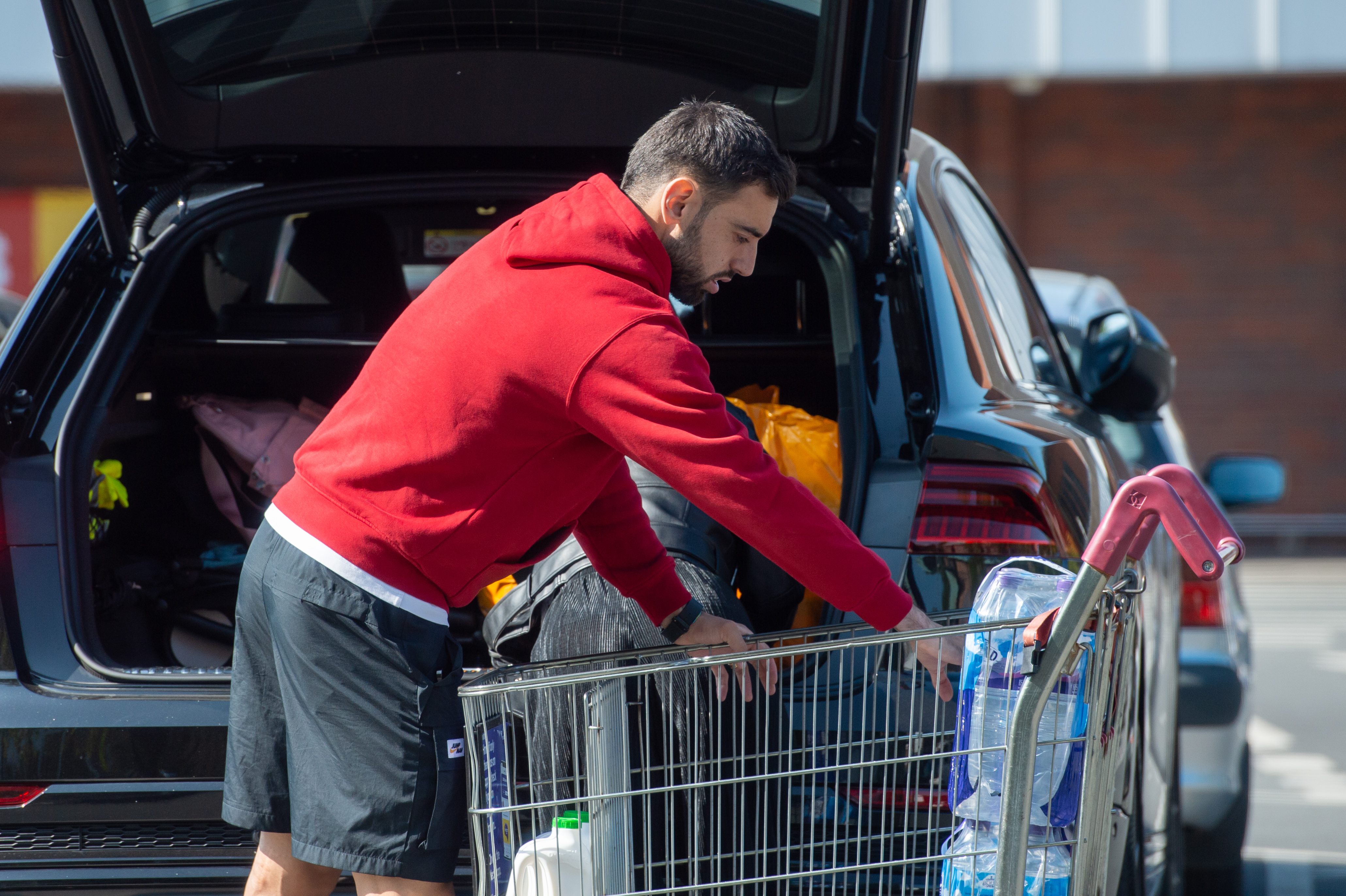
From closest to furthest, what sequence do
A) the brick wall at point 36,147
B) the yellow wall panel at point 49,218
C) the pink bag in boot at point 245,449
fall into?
the pink bag in boot at point 245,449, the brick wall at point 36,147, the yellow wall panel at point 49,218

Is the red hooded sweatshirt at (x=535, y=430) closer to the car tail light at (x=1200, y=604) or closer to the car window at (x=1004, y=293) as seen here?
the car window at (x=1004, y=293)

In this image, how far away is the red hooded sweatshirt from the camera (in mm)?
1643

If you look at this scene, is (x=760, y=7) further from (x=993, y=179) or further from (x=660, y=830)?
(x=993, y=179)

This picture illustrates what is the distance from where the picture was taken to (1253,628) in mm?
8812

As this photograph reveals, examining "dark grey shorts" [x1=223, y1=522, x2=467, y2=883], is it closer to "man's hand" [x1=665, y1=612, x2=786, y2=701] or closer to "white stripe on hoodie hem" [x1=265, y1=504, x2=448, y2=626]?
"white stripe on hoodie hem" [x1=265, y1=504, x2=448, y2=626]

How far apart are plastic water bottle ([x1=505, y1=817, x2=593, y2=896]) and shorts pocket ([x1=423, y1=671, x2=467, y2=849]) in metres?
0.13

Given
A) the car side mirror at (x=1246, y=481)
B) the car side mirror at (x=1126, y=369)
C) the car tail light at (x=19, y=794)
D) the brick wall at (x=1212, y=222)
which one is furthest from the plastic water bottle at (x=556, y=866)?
the brick wall at (x=1212, y=222)

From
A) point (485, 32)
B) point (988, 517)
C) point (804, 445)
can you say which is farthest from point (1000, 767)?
point (485, 32)

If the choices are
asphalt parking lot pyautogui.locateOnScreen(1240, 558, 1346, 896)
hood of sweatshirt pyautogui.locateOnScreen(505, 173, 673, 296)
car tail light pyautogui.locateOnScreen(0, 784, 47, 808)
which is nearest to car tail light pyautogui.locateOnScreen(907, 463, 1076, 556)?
hood of sweatshirt pyautogui.locateOnScreen(505, 173, 673, 296)

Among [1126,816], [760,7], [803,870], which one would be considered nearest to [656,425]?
[803,870]

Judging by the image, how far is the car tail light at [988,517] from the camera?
2.06 m

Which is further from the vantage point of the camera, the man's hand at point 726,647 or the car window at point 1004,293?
the car window at point 1004,293

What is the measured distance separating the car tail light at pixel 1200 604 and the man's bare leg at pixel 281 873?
2.56 m

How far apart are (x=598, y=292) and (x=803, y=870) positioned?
Answer: 858mm
